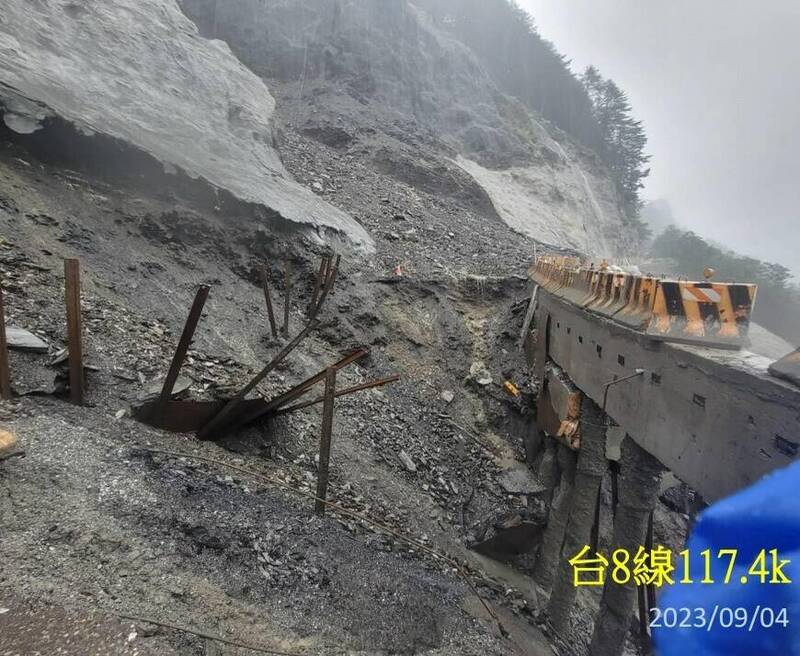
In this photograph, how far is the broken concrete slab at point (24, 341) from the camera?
461 cm

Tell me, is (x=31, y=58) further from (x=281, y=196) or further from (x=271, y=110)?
(x=271, y=110)

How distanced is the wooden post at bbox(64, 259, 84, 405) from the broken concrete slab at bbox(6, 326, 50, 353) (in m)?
0.61

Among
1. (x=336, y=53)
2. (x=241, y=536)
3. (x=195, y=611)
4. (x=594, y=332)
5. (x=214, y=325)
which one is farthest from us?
(x=336, y=53)

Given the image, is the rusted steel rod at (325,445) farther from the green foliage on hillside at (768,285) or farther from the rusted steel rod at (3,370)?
the green foliage on hillside at (768,285)

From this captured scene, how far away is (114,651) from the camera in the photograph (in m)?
2.34

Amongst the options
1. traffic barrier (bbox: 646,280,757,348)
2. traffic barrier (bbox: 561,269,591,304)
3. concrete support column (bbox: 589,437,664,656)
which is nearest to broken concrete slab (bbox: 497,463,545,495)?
concrete support column (bbox: 589,437,664,656)

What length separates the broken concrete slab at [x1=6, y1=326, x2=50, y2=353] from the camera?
4609 millimetres

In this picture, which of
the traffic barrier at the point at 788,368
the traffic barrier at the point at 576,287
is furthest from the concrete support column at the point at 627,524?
the traffic barrier at the point at 576,287

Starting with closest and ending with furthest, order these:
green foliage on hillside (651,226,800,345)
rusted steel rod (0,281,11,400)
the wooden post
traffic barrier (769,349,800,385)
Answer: traffic barrier (769,349,800,385), rusted steel rod (0,281,11,400), the wooden post, green foliage on hillside (651,226,800,345)

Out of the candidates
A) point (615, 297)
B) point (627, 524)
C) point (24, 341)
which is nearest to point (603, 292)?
point (615, 297)

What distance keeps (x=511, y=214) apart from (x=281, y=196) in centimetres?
1538

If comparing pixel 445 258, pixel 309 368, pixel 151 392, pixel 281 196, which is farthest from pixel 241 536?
pixel 445 258

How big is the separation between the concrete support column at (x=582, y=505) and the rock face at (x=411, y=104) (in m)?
16.0

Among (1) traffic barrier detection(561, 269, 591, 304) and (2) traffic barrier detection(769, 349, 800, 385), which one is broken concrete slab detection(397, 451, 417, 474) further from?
(2) traffic barrier detection(769, 349, 800, 385)
